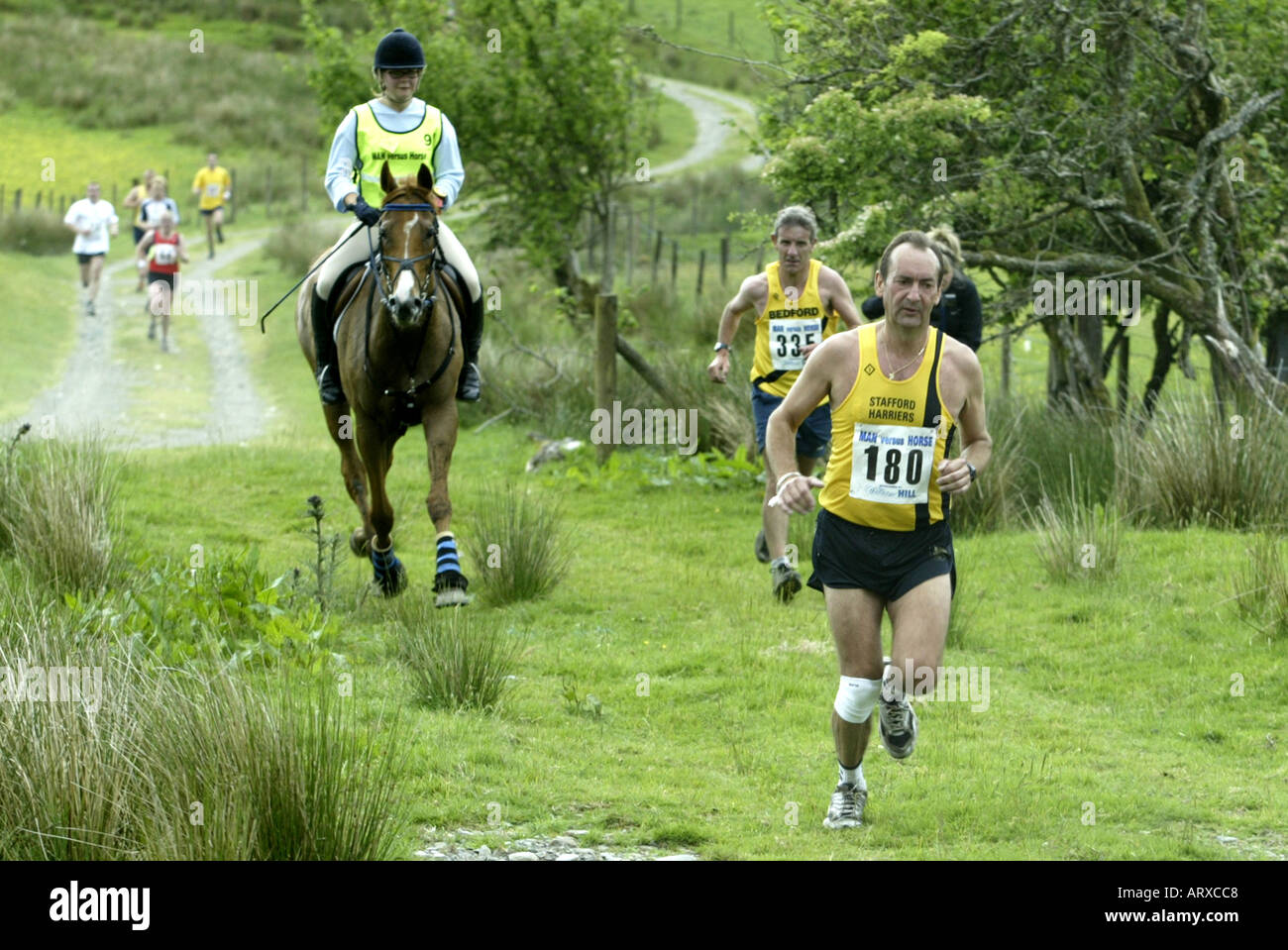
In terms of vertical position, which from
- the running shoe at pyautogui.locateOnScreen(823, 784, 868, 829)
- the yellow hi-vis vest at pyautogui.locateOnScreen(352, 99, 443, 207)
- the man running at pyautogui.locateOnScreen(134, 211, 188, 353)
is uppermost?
the man running at pyautogui.locateOnScreen(134, 211, 188, 353)

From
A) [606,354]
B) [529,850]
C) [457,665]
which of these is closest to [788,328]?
[457,665]

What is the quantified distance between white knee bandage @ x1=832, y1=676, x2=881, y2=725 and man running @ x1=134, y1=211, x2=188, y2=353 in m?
20.8

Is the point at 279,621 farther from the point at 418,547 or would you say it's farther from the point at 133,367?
the point at 133,367

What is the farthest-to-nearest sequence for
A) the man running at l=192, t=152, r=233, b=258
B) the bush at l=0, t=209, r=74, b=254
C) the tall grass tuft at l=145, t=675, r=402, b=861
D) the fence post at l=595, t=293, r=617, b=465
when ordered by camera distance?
Answer: the bush at l=0, t=209, r=74, b=254
the man running at l=192, t=152, r=233, b=258
the fence post at l=595, t=293, r=617, b=465
the tall grass tuft at l=145, t=675, r=402, b=861

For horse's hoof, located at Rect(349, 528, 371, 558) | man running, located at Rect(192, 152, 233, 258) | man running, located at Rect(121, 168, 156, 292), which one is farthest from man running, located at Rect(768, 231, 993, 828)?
man running, located at Rect(192, 152, 233, 258)

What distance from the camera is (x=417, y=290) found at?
968cm

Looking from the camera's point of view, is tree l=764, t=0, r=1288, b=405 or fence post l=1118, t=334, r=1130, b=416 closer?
tree l=764, t=0, r=1288, b=405

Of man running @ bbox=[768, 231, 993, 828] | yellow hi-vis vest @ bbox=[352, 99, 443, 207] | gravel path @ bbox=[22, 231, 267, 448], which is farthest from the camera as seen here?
gravel path @ bbox=[22, 231, 267, 448]

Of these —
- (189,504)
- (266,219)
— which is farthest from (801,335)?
(266,219)

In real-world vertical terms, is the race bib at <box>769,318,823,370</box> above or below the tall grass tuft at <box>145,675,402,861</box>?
above

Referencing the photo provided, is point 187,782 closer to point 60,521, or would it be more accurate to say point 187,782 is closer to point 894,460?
point 894,460

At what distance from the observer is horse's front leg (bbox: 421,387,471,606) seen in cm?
1019

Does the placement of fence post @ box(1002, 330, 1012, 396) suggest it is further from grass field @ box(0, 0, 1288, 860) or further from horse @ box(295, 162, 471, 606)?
horse @ box(295, 162, 471, 606)
